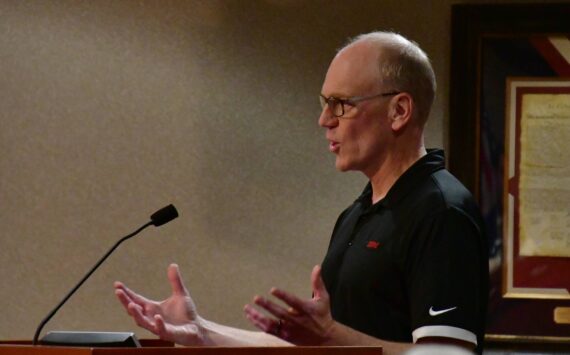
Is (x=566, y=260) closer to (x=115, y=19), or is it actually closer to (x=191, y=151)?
(x=191, y=151)

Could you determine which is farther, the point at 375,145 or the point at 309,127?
the point at 309,127

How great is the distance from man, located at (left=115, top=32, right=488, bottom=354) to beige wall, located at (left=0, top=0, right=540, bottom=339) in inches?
38.7

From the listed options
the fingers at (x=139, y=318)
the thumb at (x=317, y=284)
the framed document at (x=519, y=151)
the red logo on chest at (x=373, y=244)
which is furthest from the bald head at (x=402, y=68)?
the framed document at (x=519, y=151)

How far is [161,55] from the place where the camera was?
369 cm

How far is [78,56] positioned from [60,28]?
13 centimetres

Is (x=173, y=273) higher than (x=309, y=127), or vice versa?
(x=309, y=127)

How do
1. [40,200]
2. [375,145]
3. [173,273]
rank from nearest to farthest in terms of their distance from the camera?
1. [173,273]
2. [375,145]
3. [40,200]

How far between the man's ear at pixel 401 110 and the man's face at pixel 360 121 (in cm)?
2

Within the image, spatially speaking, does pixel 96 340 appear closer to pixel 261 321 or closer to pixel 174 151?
pixel 261 321

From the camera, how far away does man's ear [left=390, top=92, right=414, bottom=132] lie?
2.41 m

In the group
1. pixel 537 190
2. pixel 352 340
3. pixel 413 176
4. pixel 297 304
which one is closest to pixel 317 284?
pixel 297 304

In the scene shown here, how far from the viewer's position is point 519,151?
349 cm

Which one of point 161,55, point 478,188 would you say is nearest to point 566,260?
point 478,188

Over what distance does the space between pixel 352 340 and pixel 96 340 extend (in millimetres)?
483
